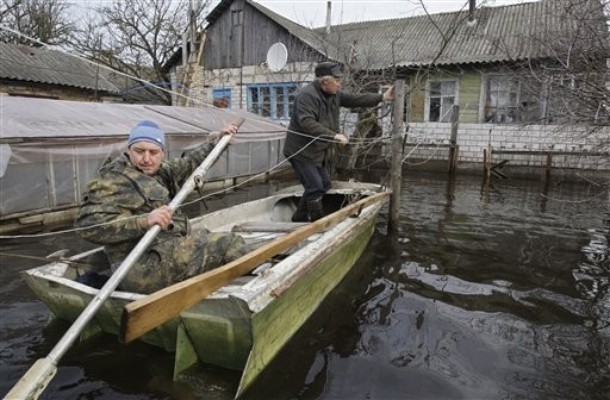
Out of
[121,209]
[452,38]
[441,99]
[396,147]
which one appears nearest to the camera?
[121,209]

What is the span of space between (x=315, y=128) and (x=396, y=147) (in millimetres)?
2059

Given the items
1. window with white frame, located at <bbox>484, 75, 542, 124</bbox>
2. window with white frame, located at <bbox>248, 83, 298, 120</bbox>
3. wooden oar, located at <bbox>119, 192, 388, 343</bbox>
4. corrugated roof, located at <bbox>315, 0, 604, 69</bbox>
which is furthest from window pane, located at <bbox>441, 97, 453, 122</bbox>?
wooden oar, located at <bbox>119, 192, 388, 343</bbox>

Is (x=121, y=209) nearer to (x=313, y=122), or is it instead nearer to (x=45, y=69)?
(x=313, y=122)

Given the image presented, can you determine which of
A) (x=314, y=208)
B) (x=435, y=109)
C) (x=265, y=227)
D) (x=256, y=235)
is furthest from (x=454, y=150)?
(x=256, y=235)

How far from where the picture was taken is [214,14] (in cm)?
1970

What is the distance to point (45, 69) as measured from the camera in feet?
54.3

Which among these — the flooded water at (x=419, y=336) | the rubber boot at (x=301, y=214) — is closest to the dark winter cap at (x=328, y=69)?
the rubber boot at (x=301, y=214)

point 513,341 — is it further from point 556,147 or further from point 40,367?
point 556,147

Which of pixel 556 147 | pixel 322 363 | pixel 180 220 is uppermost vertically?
pixel 556 147

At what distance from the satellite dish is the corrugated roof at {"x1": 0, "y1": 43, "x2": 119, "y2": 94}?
646cm

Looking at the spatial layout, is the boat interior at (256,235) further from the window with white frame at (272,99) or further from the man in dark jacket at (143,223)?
the window with white frame at (272,99)

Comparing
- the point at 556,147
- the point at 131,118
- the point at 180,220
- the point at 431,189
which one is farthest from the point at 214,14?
the point at 180,220

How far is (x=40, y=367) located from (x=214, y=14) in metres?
19.9

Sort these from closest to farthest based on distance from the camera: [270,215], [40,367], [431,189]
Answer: [40,367] → [270,215] → [431,189]
